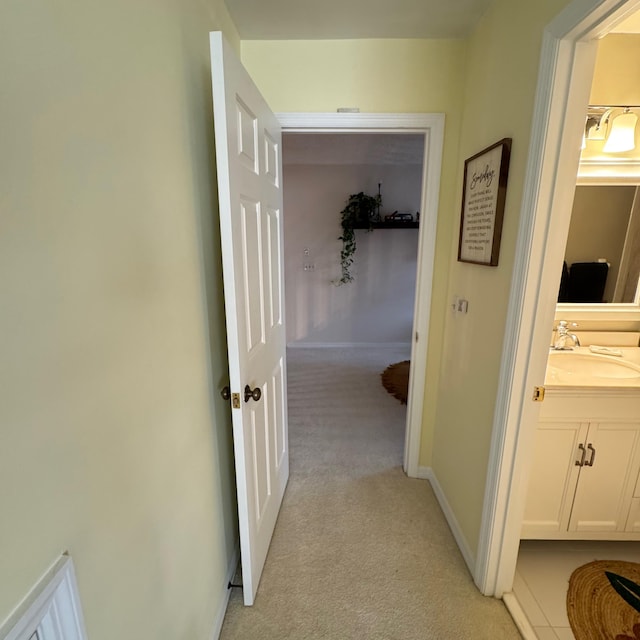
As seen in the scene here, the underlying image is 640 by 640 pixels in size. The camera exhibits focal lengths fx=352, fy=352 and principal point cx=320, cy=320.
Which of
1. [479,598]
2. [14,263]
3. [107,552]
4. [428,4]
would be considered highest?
[428,4]

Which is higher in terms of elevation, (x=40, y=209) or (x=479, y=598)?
(x=40, y=209)

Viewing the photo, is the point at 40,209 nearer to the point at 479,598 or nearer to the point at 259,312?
the point at 259,312

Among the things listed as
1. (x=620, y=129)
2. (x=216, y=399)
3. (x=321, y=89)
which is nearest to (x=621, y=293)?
(x=620, y=129)

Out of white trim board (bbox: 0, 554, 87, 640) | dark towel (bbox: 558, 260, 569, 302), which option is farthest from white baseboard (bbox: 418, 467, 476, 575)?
white trim board (bbox: 0, 554, 87, 640)

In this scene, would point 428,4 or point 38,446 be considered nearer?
point 38,446

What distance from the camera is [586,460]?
1520 millimetres

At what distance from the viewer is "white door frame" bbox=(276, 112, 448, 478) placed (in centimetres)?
178

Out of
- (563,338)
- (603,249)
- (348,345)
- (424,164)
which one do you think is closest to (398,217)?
(348,345)

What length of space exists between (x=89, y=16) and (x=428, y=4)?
4.60 ft

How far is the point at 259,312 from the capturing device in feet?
4.81

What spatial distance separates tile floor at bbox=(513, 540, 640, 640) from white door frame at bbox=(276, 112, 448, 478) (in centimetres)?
85

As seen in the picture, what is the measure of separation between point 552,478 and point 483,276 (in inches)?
36.9

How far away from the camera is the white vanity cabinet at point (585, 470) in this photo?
1.47 metres

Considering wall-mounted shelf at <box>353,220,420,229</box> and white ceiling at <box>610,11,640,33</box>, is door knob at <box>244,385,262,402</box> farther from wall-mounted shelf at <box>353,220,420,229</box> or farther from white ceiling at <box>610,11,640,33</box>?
wall-mounted shelf at <box>353,220,420,229</box>
